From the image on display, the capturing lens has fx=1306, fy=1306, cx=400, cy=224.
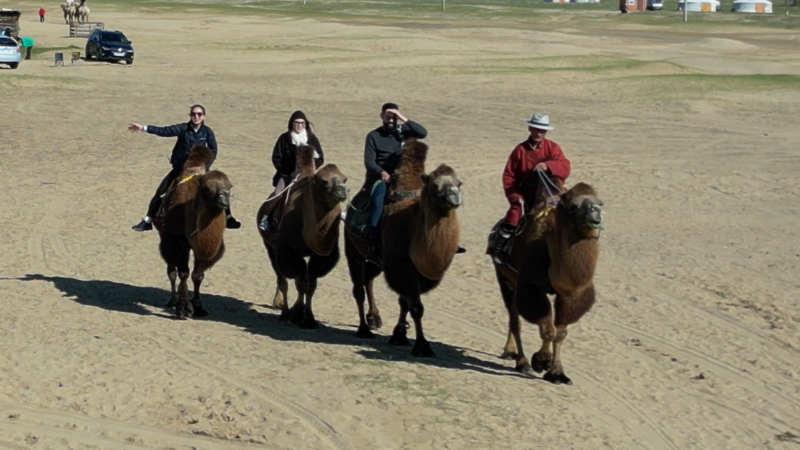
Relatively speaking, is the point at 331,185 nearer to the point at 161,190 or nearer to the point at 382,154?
the point at 382,154

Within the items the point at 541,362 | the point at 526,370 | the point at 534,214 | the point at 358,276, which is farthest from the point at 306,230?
the point at 541,362

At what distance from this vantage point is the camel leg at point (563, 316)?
11.7m

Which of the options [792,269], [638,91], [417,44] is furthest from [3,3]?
[792,269]

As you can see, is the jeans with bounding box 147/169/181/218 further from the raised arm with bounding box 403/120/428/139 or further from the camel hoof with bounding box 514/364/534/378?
the camel hoof with bounding box 514/364/534/378

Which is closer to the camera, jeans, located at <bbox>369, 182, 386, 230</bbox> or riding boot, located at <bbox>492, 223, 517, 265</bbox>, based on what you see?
riding boot, located at <bbox>492, 223, 517, 265</bbox>

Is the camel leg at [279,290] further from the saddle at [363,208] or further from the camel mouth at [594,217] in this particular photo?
the camel mouth at [594,217]

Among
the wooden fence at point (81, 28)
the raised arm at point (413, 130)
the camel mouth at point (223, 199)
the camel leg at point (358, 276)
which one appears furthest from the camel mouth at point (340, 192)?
the wooden fence at point (81, 28)

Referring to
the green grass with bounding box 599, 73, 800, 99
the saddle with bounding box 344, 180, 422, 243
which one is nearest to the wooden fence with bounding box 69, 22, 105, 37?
the green grass with bounding box 599, 73, 800, 99

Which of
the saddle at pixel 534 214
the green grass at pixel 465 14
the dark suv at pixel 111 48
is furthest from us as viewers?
the green grass at pixel 465 14

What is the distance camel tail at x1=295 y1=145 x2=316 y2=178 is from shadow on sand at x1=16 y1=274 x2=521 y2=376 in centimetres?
167

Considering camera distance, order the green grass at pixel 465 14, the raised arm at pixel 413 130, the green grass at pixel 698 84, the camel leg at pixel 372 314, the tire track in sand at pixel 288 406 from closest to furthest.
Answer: the tire track in sand at pixel 288 406, the raised arm at pixel 413 130, the camel leg at pixel 372 314, the green grass at pixel 698 84, the green grass at pixel 465 14

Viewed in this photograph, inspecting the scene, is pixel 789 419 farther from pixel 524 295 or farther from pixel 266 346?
pixel 266 346

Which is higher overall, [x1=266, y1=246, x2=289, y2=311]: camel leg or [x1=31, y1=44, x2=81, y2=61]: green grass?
[x1=31, y1=44, x2=81, y2=61]: green grass

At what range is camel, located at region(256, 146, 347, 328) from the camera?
13.3 metres
